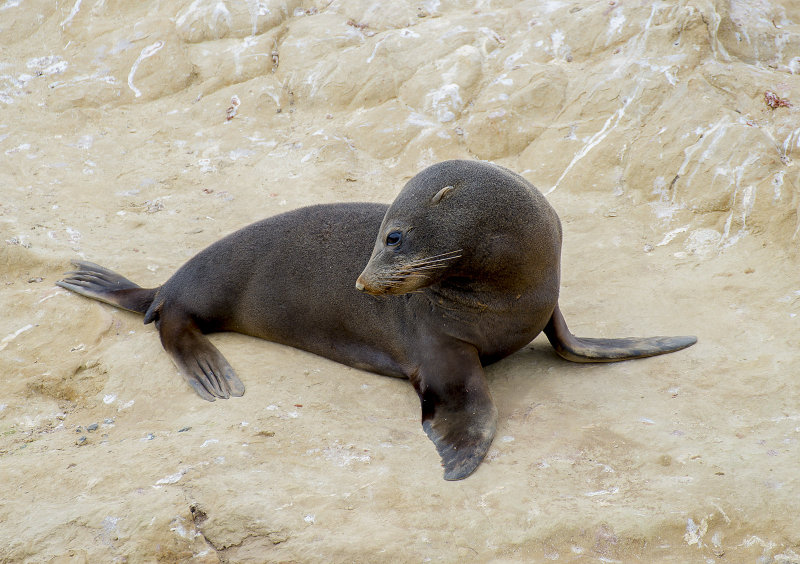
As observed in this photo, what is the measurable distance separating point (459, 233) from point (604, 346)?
4.17 feet

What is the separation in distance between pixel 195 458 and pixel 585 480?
1.74 m

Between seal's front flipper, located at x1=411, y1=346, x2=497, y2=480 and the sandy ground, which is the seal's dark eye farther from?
the sandy ground

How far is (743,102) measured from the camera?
20.7 ft

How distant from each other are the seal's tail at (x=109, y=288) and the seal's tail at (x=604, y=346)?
115 inches

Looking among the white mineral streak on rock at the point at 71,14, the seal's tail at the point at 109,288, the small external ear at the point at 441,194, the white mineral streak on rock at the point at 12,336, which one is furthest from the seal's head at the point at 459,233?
the white mineral streak on rock at the point at 71,14

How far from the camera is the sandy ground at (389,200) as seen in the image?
2.89 meters

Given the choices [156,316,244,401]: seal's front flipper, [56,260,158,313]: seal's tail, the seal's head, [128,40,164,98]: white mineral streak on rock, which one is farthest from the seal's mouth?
[128,40,164,98]: white mineral streak on rock

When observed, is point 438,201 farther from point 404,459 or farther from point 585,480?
point 585,480

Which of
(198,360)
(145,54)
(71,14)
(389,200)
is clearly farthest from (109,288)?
(71,14)

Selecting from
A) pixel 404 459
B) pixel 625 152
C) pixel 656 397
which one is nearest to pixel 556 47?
pixel 625 152

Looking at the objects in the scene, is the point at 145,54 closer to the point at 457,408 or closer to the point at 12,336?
the point at 12,336

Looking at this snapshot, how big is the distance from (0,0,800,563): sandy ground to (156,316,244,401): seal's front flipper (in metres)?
0.10

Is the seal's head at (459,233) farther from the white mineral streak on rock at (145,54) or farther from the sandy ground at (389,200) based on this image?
the white mineral streak on rock at (145,54)

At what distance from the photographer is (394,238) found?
3.90 m
